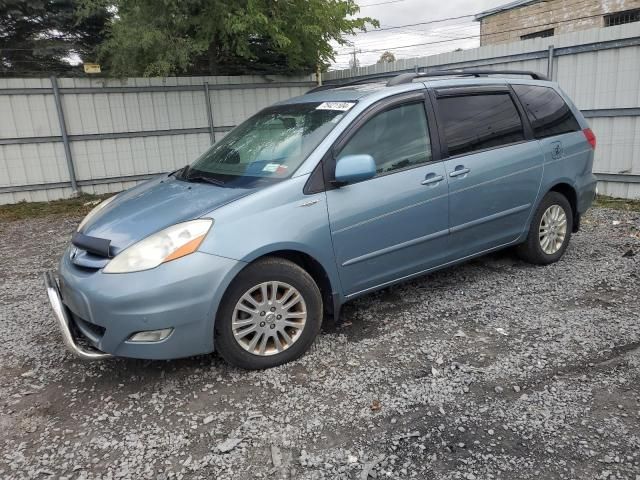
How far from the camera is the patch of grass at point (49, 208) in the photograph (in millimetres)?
8891

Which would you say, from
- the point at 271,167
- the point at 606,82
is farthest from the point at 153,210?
the point at 606,82

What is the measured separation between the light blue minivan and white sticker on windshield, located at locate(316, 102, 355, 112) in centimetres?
2

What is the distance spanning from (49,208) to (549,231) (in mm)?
8432

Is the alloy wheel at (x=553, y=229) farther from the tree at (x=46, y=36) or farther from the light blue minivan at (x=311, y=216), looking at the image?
the tree at (x=46, y=36)

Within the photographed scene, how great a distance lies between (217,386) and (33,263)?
13.5 feet

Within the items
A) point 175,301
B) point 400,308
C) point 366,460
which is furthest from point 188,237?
point 400,308

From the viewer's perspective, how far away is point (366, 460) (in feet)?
7.97

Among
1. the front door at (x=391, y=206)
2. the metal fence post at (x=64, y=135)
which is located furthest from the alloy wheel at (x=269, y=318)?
the metal fence post at (x=64, y=135)

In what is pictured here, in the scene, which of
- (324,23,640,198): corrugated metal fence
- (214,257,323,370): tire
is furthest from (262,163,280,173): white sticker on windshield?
(324,23,640,198): corrugated metal fence

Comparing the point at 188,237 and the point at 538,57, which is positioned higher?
the point at 538,57

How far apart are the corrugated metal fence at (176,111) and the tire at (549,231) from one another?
3342 mm

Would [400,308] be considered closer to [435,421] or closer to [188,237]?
[435,421]

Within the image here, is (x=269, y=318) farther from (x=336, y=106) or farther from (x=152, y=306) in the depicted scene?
(x=336, y=106)

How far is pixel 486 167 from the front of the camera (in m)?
4.14
